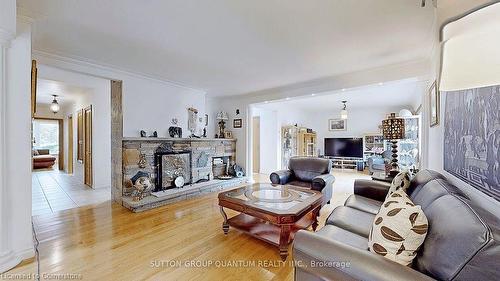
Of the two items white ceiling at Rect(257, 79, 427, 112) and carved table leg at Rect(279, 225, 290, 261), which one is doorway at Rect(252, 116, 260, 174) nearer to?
white ceiling at Rect(257, 79, 427, 112)

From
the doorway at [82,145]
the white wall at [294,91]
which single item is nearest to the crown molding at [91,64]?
the doorway at [82,145]

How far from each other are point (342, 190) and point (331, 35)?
3.45 metres

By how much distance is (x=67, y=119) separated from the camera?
723cm

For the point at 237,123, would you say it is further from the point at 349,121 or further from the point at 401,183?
the point at 349,121

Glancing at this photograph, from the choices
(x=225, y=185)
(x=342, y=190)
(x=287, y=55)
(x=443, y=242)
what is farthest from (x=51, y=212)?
(x=342, y=190)

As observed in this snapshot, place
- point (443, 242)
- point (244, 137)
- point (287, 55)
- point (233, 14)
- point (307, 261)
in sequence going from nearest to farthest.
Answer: point (443, 242)
point (307, 261)
point (233, 14)
point (287, 55)
point (244, 137)

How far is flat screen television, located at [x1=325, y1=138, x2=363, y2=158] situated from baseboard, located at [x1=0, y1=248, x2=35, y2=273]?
25.7ft

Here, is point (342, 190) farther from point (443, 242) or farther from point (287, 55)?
point (443, 242)

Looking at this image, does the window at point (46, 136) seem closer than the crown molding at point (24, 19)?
No

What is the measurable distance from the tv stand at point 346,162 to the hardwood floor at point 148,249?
5.00 meters

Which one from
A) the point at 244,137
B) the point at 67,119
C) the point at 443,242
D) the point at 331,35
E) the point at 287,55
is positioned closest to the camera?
the point at 443,242

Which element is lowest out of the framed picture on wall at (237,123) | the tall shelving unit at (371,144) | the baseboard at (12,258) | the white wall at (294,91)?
the baseboard at (12,258)

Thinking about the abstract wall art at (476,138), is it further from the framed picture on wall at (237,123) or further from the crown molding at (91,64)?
the framed picture on wall at (237,123)

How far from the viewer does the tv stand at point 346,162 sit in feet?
24.9
